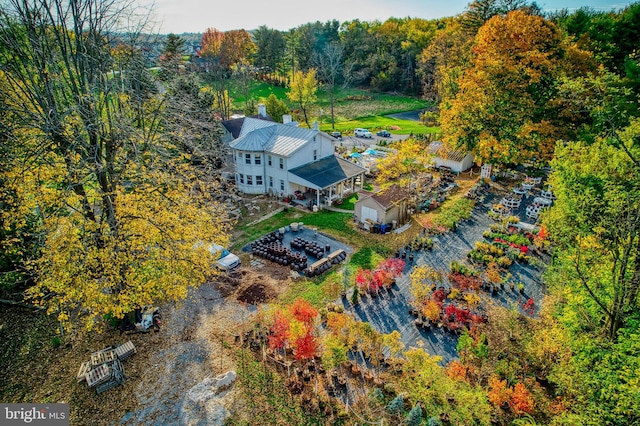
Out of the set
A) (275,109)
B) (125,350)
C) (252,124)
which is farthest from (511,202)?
(275,109)

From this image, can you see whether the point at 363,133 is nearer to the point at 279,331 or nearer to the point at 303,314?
the point at 303,314

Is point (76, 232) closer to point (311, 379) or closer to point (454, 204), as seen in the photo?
point (311, 379)

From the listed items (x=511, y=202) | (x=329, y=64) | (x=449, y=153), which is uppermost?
(x=329, y=64)

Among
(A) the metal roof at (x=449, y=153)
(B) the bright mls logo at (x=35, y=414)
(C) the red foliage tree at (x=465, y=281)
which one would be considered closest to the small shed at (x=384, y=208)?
(C) the red foliage tree at (x=465, y=281)

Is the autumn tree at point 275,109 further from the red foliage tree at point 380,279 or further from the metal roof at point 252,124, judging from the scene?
the red foliage tree at point 380,279

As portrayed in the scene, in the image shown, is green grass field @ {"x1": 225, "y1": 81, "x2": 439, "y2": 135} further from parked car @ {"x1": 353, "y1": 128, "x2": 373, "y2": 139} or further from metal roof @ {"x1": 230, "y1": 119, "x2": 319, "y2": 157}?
metal roof @ {"x1": 230, "y1": 119, "x2": 319, "y2": 157}

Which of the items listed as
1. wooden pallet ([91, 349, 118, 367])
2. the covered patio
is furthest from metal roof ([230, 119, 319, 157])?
wooden pallet ([91, 349, 118, 367])
